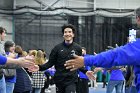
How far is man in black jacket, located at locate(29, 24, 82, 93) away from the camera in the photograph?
910 cm

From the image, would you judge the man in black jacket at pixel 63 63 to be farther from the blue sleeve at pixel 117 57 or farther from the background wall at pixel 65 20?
the background wall at pixel 65 20

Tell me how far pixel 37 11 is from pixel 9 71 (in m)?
17.1

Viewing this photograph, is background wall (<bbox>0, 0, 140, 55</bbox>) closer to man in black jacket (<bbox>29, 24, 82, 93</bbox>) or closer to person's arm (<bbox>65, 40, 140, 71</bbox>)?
man in black jacket (<bbox>29, 24, 82, 93</bbox>)

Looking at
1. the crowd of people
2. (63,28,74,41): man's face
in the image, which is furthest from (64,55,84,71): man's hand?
(63,28,74,41): man's face

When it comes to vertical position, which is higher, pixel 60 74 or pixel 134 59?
pixel 134 59

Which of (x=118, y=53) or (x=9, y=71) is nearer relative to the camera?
(x=118, y=53)

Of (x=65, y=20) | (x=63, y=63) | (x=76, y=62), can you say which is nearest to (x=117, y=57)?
(x=76, y=62)

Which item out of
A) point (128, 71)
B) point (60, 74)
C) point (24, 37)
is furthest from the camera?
point (24, 37)

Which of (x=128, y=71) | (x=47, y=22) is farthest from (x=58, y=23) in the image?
(x=128, y=71)

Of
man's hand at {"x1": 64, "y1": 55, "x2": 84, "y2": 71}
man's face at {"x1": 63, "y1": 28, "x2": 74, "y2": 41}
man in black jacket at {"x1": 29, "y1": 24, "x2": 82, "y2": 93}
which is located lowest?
man in black jacket at {"x1": 29, "y1": 24, "x2": 82, "y2": 93}

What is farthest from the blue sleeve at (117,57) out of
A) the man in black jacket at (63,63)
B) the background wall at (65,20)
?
the background wall at (65,20)

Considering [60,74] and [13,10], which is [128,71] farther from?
[13,10]

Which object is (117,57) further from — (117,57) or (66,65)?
(66,65)

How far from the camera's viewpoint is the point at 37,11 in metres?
27.1
